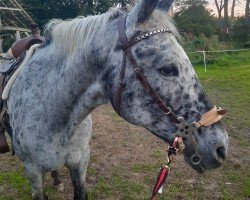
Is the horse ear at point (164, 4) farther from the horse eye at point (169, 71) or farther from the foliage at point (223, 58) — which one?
the foliage at point (223, 58)

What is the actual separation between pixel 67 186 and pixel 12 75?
2084mm

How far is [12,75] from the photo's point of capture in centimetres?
304

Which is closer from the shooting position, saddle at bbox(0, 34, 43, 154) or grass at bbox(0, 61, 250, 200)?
saddle at bbox(0, 34, 43, 154)

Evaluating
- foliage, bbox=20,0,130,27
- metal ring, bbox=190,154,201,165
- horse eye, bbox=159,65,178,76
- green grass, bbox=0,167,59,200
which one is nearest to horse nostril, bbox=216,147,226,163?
metal ring, bbox=190,154,201,165

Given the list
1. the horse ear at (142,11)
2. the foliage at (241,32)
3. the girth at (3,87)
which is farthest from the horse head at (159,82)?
the foliage at (241,32)

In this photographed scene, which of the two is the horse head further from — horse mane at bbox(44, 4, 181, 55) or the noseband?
horse mane at bbox(44, 4, 181, 55)

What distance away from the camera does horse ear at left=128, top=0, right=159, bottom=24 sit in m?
1.84

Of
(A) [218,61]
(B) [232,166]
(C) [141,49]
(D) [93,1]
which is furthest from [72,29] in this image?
(D) [93,1]

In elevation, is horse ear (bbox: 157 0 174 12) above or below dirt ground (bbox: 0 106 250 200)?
above

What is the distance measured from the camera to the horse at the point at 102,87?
1907mm

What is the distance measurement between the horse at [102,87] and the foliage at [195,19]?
19.7 metres

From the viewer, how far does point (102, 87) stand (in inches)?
86.2

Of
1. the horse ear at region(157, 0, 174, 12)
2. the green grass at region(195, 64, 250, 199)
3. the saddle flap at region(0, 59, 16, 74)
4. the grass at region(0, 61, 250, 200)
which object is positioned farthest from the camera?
the green grass at region(195, 64, 250, 199)

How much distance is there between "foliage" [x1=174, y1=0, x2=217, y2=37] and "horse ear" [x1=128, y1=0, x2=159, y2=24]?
20.1 meters
